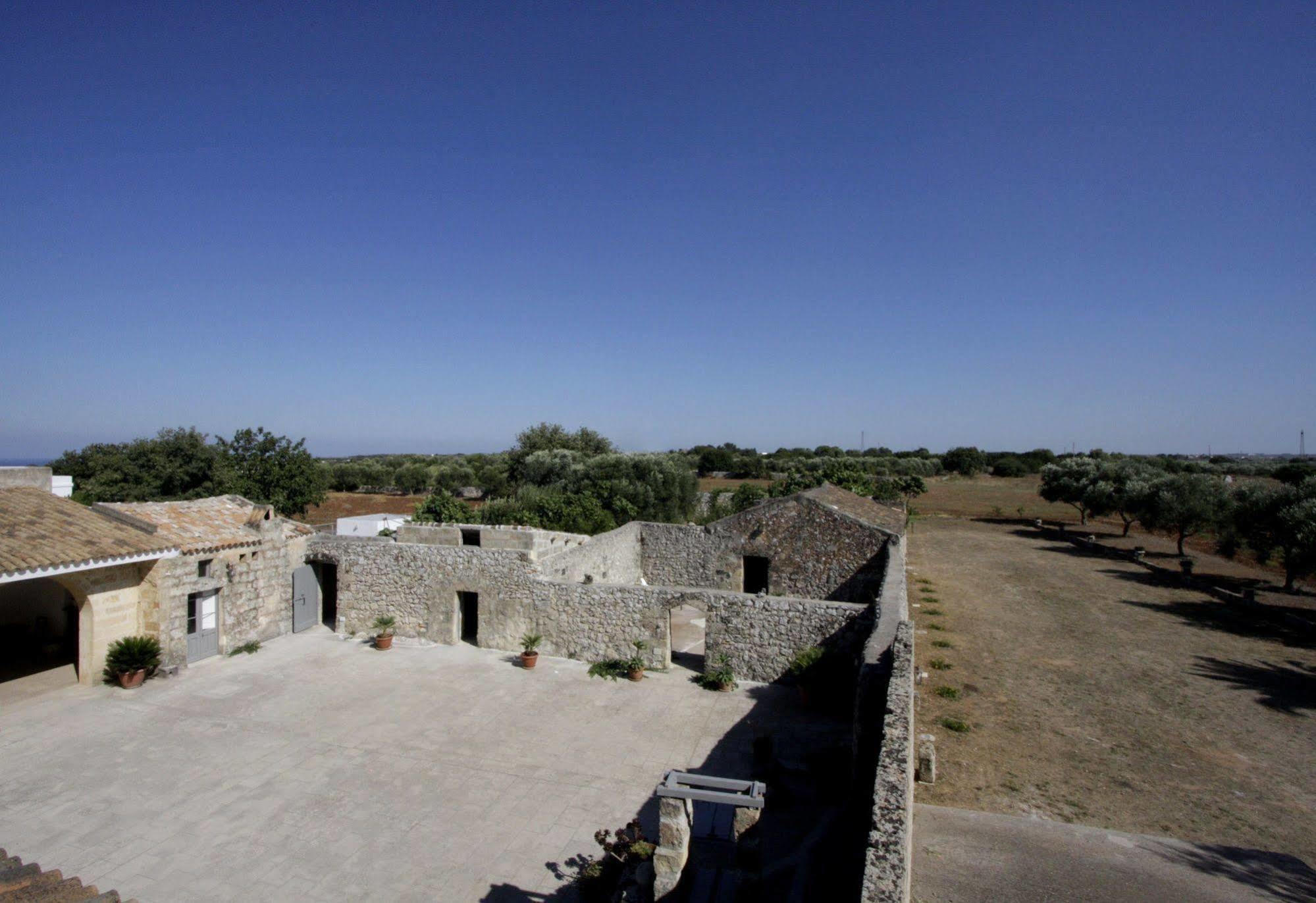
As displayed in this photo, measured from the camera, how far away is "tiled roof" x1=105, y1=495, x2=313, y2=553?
1539 centimetres

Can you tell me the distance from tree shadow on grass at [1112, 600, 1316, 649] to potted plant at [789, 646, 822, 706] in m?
13.2

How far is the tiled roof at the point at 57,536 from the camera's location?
40.4 ft

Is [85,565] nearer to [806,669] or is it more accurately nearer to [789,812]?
[789,812]

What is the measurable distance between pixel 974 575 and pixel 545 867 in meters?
22.1

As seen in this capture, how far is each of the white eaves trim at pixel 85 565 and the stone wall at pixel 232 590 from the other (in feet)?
0.83

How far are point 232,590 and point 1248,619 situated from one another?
93.3 feet

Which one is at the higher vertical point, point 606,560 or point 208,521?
point 208,521

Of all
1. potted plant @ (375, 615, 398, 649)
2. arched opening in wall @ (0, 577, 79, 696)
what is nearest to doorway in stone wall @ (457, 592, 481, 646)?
potted plant @ (375, 615, 398, 649)

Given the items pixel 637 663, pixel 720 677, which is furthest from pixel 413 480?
pixel 720 677

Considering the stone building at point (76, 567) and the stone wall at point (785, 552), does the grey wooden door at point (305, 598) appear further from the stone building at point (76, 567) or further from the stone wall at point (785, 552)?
the stone wall at point (785, 552)

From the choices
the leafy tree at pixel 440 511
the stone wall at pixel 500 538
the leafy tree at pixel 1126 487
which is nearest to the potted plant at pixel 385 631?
the stone wall at pixel 500 538

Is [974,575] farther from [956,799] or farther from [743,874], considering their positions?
[743,874]

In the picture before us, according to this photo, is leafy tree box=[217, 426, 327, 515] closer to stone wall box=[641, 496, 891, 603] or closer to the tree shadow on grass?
stone wall box=[641, 496, 891, 603]

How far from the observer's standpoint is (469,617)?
61.2 ft
